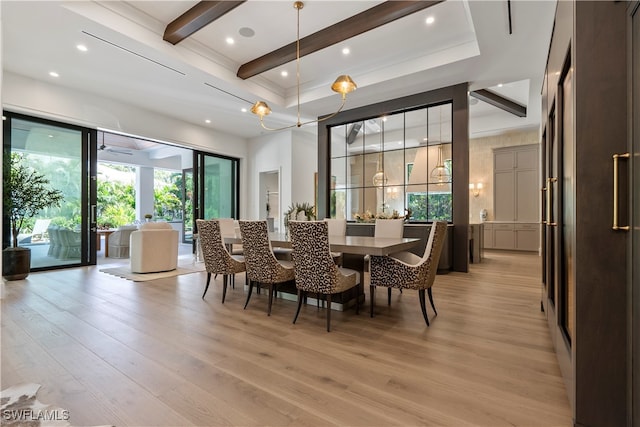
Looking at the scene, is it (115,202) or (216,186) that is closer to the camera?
(216,186)

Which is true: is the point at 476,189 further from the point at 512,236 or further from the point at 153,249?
the point at 153,249

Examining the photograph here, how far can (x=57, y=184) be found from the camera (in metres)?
5.36

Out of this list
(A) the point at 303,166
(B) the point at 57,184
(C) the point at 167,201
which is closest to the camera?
(B) the point at 57,184

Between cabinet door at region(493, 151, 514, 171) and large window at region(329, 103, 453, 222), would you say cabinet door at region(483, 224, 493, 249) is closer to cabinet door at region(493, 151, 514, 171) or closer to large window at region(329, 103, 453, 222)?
cabinet door at region(493, 151, 514, 171)

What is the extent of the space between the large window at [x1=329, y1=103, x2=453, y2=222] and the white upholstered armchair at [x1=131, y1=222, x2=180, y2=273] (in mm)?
3343

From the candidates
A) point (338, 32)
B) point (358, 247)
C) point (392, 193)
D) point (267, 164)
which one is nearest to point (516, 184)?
point (392, 193)

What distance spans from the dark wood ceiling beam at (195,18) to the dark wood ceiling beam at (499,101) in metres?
4.70

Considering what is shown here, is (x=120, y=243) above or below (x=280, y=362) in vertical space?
above

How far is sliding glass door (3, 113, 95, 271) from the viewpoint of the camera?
5.01 metres

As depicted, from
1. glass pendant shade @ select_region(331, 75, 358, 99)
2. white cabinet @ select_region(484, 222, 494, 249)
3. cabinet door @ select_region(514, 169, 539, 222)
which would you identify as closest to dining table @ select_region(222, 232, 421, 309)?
glass pendant shade @ select_region(331, 75, 358, 99)

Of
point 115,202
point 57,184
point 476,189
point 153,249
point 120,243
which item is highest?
point 476,189

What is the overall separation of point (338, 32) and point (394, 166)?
2.99 m

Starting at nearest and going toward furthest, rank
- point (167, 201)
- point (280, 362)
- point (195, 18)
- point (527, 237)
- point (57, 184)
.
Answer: point (280, 362)
point (195, 18)
point (57, 184)
point (527, 237)
point (167, 201)

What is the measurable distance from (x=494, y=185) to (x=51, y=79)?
985 centimetres
